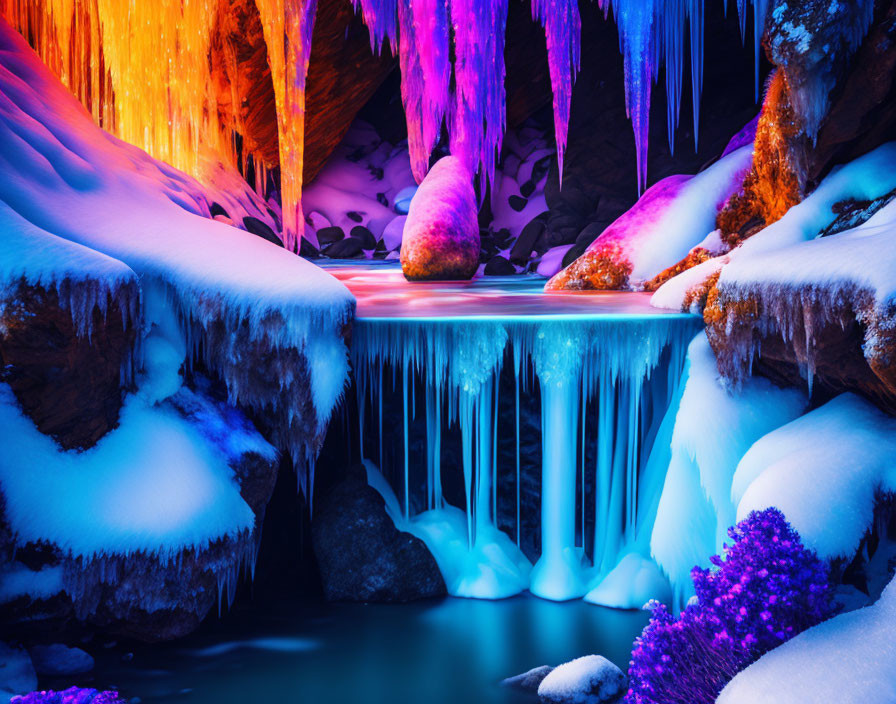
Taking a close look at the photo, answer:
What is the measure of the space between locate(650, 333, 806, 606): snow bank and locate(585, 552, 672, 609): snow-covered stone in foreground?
1.41 feet

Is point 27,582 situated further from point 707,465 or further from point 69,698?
point 707,465

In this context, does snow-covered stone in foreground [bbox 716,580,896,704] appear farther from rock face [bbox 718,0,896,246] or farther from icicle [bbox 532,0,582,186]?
icicle [bbox 532,0,582,186]

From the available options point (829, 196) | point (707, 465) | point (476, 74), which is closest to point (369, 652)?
point (707, 465)

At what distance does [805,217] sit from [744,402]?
58.2 inches

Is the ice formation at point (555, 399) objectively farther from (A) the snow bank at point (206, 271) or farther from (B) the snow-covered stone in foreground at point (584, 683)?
(B) the snow-covered stone in foreground at point (584, 683)

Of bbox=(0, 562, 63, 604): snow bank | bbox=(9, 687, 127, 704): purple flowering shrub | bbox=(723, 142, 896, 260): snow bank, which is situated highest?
bbox=(723, 142, 896, 260): snow bank

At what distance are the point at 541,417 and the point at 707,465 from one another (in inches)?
55.7

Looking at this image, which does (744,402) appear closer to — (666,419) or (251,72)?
(666,419)

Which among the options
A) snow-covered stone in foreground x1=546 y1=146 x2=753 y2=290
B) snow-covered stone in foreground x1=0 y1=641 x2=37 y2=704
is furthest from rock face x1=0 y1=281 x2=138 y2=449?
snow-covered stone in foreground x1=546 y1=146 x2=753 y2=290

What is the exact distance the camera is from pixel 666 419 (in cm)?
525

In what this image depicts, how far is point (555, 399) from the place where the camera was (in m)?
5.46

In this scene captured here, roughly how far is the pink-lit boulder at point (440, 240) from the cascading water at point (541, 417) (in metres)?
4.50

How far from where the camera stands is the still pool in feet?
13.5

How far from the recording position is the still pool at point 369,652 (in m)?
4.10
